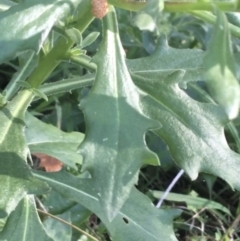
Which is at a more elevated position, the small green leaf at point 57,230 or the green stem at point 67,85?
the green stem at point 67,85

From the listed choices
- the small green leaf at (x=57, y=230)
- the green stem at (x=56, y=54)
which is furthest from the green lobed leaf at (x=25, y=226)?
the green stem at (x=56, y=54)

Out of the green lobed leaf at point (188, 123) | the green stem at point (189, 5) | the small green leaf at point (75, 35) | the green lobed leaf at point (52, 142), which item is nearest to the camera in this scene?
the green stem at point (189, 5)

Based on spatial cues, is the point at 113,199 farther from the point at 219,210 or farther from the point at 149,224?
the point at 219,210

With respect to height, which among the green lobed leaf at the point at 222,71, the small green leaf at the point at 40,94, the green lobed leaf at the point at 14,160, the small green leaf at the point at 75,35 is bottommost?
the green lobed leaf at the point at 14,160

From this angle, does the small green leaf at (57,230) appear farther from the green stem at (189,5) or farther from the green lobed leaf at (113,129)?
the green stem at (189,5)

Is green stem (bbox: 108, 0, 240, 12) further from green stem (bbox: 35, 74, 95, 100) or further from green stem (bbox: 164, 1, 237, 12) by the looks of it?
green stem (bbox: 35, 74, 95, 100)

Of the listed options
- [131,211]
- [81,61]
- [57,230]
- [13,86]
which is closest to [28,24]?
[81,61]

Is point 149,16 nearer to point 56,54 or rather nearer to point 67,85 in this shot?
point 56,54
